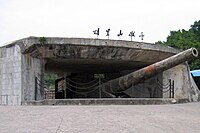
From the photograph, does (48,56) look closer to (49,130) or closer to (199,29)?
(49,130)

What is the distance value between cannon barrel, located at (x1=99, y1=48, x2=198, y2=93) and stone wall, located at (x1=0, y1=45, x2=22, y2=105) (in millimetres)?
5175

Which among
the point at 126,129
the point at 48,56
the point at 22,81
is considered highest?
the point at 48,56

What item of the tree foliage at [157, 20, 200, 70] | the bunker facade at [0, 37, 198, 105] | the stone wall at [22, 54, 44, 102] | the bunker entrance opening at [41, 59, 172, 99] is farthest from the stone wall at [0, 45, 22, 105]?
the tree foliage at [157, 20, 200, 70]

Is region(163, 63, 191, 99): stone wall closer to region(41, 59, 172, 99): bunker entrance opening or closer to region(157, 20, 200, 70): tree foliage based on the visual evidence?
region(41, 59, 172, 99): bunker entrance opening

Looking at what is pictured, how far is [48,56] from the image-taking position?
1425 cm

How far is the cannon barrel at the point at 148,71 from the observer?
44.8 feet

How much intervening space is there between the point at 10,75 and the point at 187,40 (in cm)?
2277

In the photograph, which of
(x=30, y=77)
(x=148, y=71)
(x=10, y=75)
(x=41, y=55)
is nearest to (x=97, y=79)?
(x=148, y=71)

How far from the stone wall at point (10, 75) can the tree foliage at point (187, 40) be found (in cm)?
1772

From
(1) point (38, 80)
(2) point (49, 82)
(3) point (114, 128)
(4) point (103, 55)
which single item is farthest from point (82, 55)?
(2) point (49, 82)

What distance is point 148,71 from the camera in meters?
14.7

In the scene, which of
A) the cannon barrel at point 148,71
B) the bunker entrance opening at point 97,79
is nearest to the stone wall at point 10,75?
the bunker entrance opening at point 97,79

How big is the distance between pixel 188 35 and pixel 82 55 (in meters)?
25.5

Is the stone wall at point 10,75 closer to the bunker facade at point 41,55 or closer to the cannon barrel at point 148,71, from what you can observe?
the bunker facade at point 41,55
